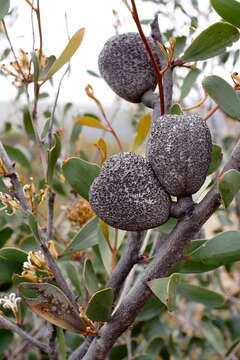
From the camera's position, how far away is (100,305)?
0.57 meters

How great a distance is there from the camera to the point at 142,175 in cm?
51

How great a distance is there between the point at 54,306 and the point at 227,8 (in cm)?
40

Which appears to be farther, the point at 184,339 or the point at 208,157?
the point at 184,339

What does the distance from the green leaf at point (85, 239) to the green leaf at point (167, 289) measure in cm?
28

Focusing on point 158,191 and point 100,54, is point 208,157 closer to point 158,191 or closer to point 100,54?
point 158,191

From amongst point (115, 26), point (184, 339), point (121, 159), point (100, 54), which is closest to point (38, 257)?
point (121, 159)

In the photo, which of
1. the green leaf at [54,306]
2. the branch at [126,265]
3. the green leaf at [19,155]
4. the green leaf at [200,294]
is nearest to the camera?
the green leaf at [54,306]

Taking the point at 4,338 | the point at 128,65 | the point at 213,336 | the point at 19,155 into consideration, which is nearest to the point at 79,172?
the point at 128,65

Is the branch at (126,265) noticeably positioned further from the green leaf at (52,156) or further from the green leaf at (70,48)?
the green leaf at (70,48)

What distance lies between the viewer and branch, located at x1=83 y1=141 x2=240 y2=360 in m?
0.51

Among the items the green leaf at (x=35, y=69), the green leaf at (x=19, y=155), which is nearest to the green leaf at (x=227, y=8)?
the green leaf at (x=35, y=69)

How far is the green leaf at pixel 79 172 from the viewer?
0.66 meters

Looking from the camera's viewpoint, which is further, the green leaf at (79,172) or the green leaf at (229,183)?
the green leaf at (79,172)

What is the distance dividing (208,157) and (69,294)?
0.88 ft
